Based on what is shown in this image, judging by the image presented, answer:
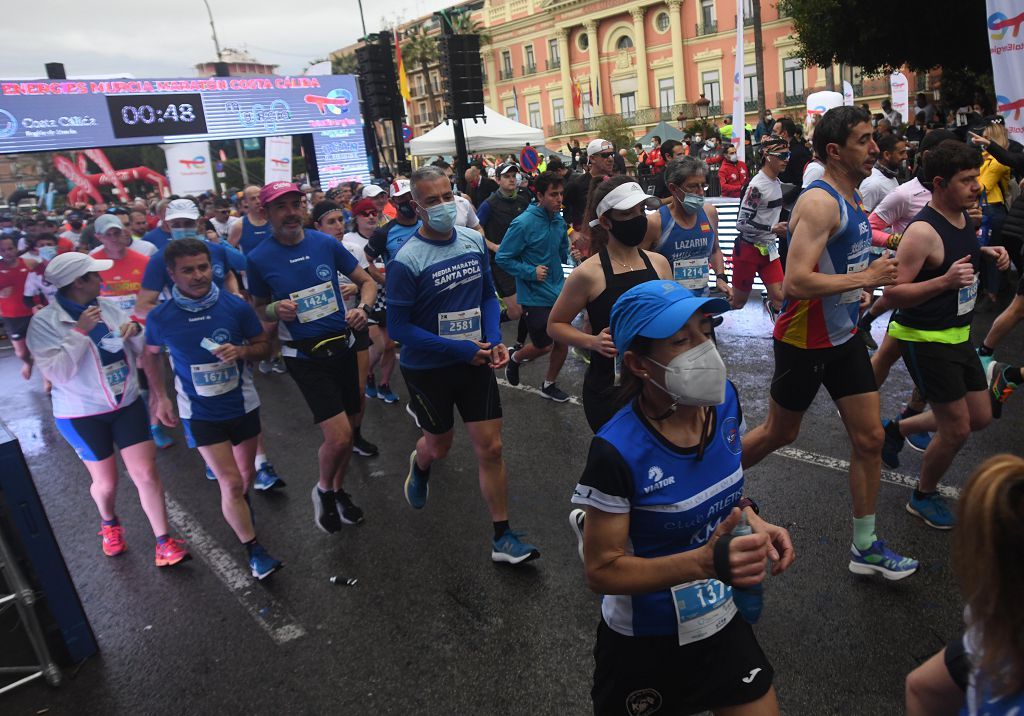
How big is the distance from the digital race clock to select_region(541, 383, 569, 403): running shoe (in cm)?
2119

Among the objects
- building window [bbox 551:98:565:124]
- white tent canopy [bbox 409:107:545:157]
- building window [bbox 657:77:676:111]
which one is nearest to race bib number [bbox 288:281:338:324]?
white tent canopy [bbox 409:107:545:157]

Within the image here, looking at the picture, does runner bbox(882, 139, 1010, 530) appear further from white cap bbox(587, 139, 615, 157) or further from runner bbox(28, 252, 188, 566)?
white cap bbox(587, 139, 615, 157)

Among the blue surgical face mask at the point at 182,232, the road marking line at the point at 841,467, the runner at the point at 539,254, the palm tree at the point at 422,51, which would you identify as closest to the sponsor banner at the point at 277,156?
the blue surgical face mask at the point at 182,232

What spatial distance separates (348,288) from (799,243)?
3.11m

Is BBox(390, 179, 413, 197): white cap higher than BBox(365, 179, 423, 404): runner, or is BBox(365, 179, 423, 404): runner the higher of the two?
BBox(390, 179, 413, 197): white cap

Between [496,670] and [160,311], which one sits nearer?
[496,670]

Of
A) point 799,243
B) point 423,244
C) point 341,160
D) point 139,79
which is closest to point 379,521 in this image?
point 423,244

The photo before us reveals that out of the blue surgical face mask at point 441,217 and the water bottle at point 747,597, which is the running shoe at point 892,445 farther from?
the water bottle at point 747,597

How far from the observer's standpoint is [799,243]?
11.8 ft

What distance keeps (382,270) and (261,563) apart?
398 cm

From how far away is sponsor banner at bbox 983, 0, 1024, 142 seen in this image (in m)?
6.13

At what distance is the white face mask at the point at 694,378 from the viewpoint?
2.10 m

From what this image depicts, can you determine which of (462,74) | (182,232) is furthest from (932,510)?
(462,74)

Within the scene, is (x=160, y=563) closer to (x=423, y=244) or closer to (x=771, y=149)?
(x=423, y=244)
